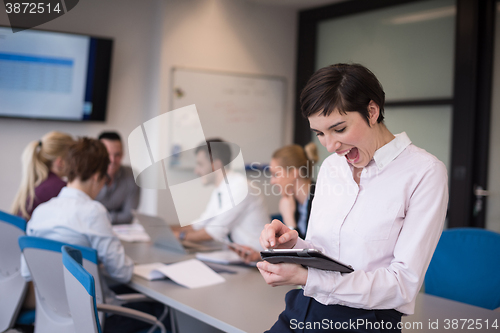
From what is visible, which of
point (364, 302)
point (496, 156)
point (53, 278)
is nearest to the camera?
point (364, 302)

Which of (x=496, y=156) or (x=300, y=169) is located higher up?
(x=496, y=156)

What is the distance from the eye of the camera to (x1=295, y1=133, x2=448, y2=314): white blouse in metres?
1.11

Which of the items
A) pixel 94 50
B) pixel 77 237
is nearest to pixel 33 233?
pixel 77 237

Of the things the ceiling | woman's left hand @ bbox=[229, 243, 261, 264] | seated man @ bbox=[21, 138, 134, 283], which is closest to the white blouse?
woman's left hand @ bbox=[229, 243, 261, 264]

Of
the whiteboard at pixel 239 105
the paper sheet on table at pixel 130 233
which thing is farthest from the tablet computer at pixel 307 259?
the whiteboard at pixel 239 105

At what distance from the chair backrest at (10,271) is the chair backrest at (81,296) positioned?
0.97 meters

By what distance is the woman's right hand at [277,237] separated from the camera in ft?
4.14

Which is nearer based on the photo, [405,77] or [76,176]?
[76,176]

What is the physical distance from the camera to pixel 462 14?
3.67 metres

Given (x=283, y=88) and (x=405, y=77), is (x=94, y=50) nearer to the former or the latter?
(x=283, y=88)

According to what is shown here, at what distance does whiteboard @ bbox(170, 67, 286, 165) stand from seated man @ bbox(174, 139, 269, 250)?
5.26 ft

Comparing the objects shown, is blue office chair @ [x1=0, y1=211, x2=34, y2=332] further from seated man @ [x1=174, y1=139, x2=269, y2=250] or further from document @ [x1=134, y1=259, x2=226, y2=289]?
seated man @ [x1=174, y1=139, x2=269, y2=250]

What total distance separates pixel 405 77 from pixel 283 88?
52.6 inches

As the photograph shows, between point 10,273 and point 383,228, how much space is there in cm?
193
